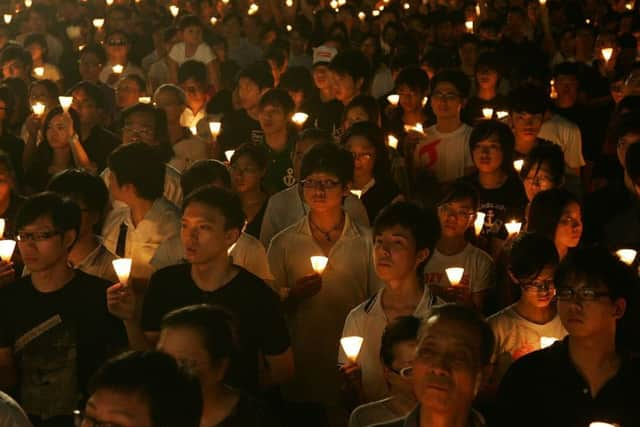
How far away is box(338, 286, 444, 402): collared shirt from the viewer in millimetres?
4324

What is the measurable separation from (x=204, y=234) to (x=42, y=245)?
2.11ft

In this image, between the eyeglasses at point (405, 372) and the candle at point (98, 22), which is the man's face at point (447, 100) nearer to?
the eyeglasses at point (405, 372)

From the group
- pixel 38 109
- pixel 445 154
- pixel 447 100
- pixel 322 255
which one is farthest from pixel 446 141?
pixel 38 109

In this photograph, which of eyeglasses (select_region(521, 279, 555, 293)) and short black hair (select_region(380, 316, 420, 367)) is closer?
A: short black hair (select_region(380, 316, 420, 367))

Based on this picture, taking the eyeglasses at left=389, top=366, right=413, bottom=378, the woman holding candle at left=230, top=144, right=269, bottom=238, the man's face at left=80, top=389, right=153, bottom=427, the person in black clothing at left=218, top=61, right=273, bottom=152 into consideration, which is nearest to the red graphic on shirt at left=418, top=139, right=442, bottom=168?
the person in black clothing at left=218, top=61, right=273, bottom=152

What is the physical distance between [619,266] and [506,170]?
259 cm

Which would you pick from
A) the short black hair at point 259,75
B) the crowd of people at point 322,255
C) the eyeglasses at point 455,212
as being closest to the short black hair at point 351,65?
the crowd of people at point 322,255

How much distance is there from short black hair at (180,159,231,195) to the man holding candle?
51 centimetres

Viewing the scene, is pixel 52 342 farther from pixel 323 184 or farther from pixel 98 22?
pixel 98 22

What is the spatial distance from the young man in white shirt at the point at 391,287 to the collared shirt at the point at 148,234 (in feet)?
3.78

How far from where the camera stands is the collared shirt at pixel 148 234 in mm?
5293

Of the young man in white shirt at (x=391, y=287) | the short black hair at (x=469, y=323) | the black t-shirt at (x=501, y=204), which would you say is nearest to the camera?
the short black hair at (x=469, y=323)

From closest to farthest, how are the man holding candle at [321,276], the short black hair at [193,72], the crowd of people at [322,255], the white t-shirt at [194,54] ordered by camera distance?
the crowd of people at [322,255] < the man holding candle at [321,276] < the short black hair at [193,72] < the white t-shirt at [194,54]

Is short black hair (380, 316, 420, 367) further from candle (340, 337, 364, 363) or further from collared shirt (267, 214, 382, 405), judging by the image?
collared shirt (267, 214, 382, 405)
